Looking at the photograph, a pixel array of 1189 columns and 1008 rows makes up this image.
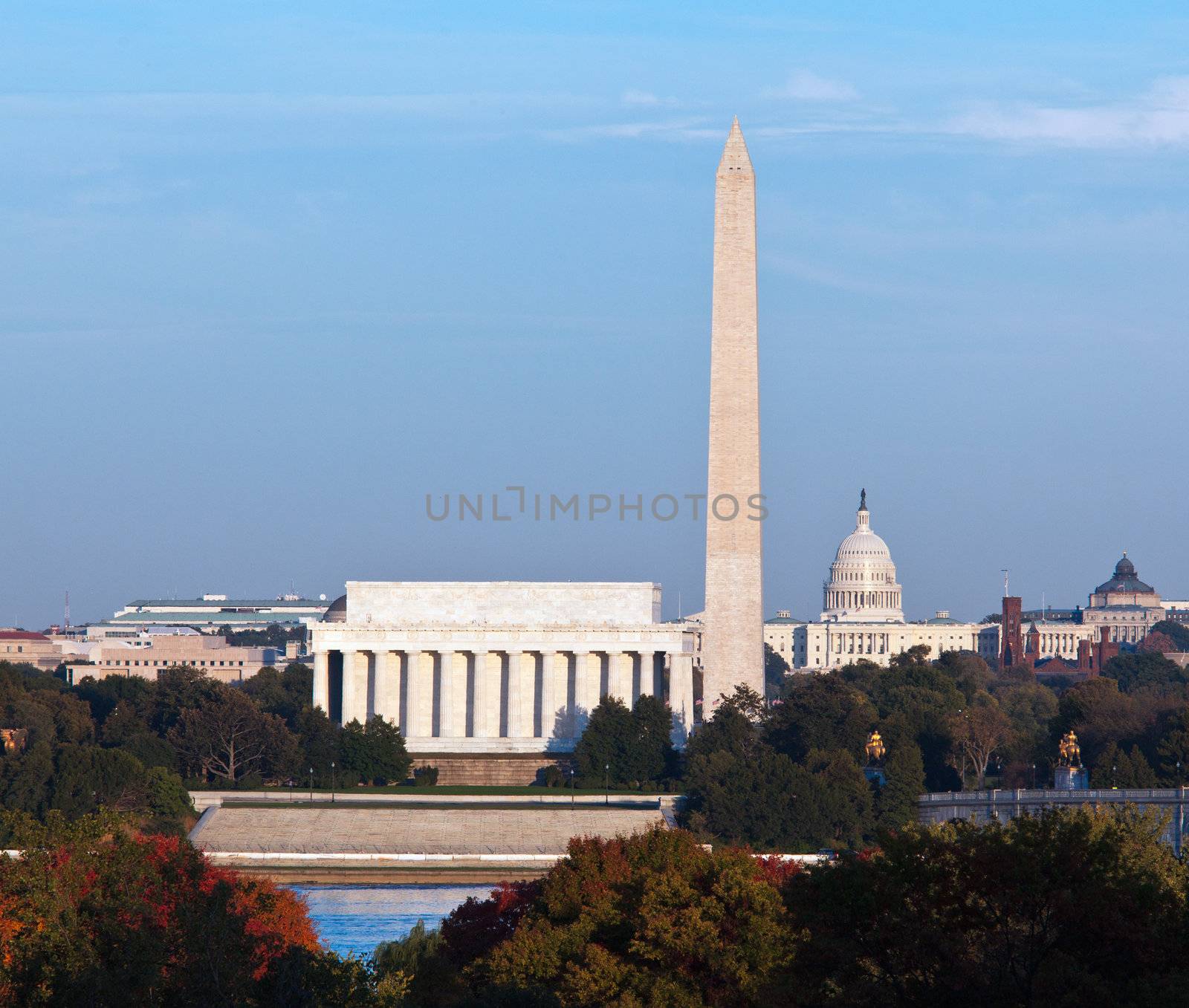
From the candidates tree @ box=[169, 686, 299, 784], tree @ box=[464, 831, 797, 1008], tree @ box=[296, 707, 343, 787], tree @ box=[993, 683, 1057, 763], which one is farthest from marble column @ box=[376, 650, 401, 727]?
tree @ box=[464, 831, 797, 1008]

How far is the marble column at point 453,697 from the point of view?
358ft

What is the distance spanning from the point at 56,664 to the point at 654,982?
14002 centimetres

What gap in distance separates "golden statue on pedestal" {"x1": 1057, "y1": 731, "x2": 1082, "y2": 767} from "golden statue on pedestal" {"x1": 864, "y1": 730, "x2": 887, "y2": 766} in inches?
276

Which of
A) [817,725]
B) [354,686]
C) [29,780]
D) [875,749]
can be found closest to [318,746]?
[29,780]

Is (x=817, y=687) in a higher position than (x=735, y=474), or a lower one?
lower

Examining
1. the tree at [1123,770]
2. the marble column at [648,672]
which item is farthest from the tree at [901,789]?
the marble column at [648,672]

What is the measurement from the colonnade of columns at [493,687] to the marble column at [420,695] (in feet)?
0.10

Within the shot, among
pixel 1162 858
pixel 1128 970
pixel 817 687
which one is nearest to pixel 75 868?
pixel 1128 970

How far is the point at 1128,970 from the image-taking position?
1124 inches

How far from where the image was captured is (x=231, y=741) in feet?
316

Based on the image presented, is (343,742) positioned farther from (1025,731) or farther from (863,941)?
(863,941)

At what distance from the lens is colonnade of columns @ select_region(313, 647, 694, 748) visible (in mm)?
109438

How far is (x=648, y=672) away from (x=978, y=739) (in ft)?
58.3

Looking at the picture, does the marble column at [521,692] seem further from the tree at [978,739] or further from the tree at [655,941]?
the tree at [655,941]
